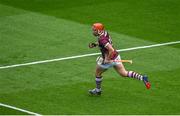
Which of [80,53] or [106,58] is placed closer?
[106,58]

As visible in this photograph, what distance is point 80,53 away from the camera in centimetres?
2725

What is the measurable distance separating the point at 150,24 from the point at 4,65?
8.27 m

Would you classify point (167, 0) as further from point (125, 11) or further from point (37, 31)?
point (37, 31)

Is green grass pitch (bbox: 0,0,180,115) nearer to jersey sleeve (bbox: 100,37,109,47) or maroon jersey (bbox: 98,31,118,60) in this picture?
maroon jersey (bbox: 98,31,118,60)

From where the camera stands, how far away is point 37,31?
30438mm

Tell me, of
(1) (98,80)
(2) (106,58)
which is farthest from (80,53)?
(2) (106,58)

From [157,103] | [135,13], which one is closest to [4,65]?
[157,103]

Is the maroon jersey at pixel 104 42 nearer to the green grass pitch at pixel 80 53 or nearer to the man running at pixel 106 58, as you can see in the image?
the man running at pixel 106 58

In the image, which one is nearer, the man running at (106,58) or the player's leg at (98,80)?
the man running at (106,58)

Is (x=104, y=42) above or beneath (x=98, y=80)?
above

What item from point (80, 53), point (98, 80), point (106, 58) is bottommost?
point (80, 53)

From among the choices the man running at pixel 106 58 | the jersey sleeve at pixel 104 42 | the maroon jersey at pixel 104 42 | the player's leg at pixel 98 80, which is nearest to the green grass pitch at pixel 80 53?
the player's leg at pixel 98 80

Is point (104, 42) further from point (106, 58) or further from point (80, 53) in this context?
point (80, 53)

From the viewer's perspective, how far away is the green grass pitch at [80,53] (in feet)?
71.1
